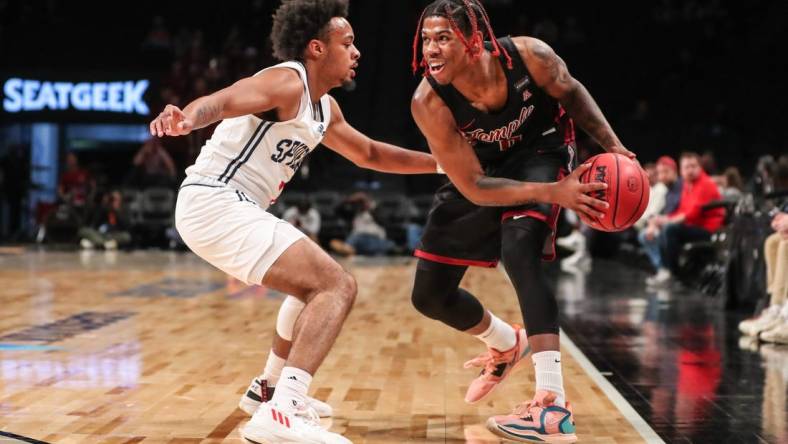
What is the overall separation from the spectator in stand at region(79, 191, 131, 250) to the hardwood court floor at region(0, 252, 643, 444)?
6595 mm

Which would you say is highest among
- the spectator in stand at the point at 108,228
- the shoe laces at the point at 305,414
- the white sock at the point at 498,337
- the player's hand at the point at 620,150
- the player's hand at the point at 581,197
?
the player's hand at the point at 620,150

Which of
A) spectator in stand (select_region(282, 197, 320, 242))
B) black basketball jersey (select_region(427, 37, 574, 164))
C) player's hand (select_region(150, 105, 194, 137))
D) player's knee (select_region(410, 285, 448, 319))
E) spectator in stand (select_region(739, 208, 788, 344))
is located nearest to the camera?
player's hand (select_region(150, 105, 194, 137))

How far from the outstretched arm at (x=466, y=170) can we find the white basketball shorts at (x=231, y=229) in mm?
611

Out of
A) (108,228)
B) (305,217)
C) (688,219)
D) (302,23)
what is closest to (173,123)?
(302,23)

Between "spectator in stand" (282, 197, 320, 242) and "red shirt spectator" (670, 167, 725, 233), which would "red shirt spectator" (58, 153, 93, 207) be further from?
"red shirt spectator" (670, 167, 725, 233)

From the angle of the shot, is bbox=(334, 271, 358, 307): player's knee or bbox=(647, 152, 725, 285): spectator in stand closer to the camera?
bbox=(334, 271, 358, 307): player's knee

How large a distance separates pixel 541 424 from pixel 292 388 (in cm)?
88

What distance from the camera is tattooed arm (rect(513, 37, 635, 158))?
12.6 feet

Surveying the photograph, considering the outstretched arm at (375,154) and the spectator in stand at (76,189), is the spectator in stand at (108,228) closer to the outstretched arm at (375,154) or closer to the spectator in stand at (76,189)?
the spectator in stand at (76,189)

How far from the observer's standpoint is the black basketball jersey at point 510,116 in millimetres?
3838

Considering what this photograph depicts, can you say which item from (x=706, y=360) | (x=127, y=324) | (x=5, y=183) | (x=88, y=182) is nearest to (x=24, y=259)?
(x=88, y=182)

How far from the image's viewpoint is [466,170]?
12.4ft

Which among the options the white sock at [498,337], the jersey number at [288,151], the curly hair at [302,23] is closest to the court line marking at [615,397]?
the white sock at [498,337]


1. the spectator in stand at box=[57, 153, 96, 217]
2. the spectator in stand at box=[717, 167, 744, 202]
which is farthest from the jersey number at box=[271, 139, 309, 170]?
the spectator in stand at box=[57, 153, 96, 217]
